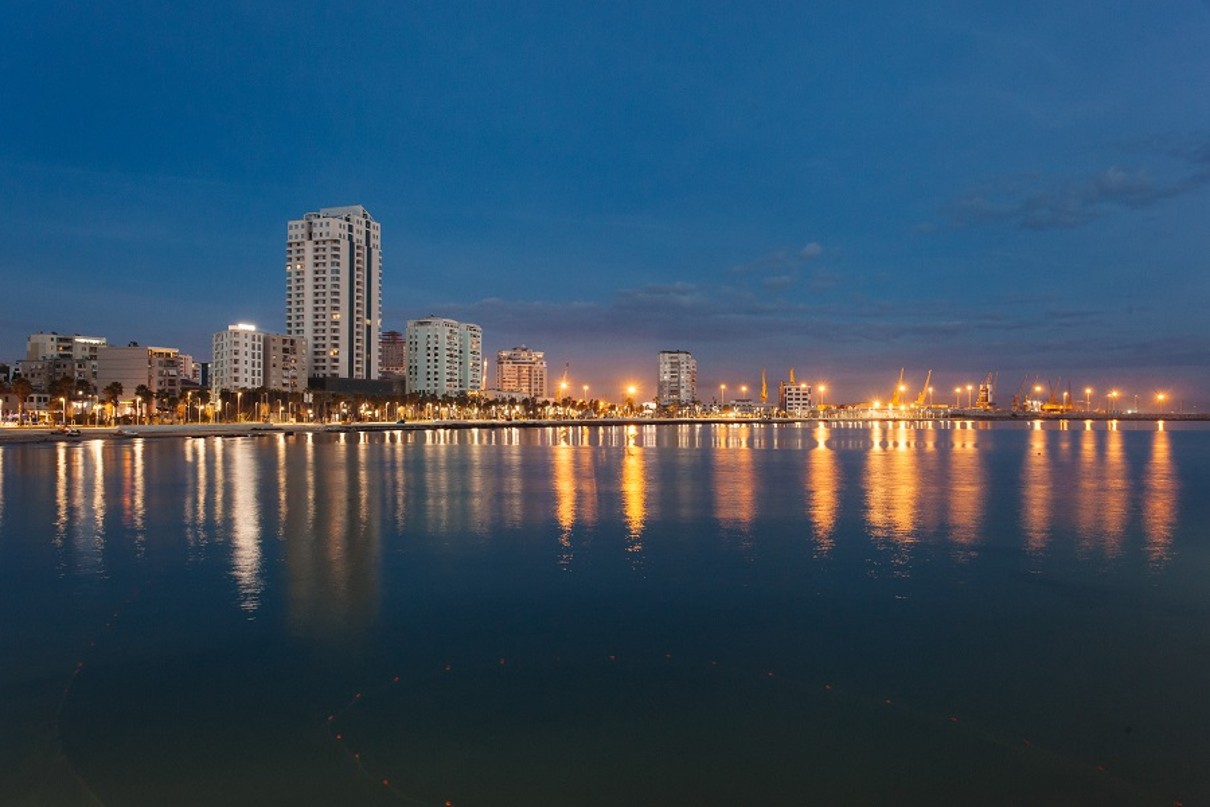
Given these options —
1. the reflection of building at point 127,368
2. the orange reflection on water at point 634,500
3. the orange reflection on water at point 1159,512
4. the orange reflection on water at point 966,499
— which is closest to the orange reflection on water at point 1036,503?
the orange reflection on water at point 966,499

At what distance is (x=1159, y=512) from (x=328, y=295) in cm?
15482

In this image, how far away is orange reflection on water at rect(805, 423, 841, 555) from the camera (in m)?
19.9

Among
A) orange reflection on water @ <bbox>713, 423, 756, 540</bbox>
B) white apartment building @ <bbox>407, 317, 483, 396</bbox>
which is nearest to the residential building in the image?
white apartment building @ <bbox>407, 317, 483, 396</bbox>

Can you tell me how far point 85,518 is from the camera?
895 inches

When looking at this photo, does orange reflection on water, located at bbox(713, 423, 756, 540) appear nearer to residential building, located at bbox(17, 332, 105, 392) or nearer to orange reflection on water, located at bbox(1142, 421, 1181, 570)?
orange reflection on water, located at bbox(1142, 421, 1181, 570)

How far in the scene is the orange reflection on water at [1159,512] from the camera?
60.1 ft

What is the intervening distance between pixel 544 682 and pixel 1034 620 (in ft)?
26.5

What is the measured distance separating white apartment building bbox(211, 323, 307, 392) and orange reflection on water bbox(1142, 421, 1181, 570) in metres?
131

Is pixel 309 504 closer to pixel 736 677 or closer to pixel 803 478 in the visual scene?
pixel 736 677

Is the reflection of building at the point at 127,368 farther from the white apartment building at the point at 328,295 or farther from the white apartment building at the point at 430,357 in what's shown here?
the white apartment building at the point at 430,357

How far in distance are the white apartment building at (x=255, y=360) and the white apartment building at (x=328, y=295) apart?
18.8ft

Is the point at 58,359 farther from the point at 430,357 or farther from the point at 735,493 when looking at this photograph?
the point at 735,493

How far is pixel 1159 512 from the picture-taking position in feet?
84.3

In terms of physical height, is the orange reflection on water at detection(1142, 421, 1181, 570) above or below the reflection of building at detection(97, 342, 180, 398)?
below
